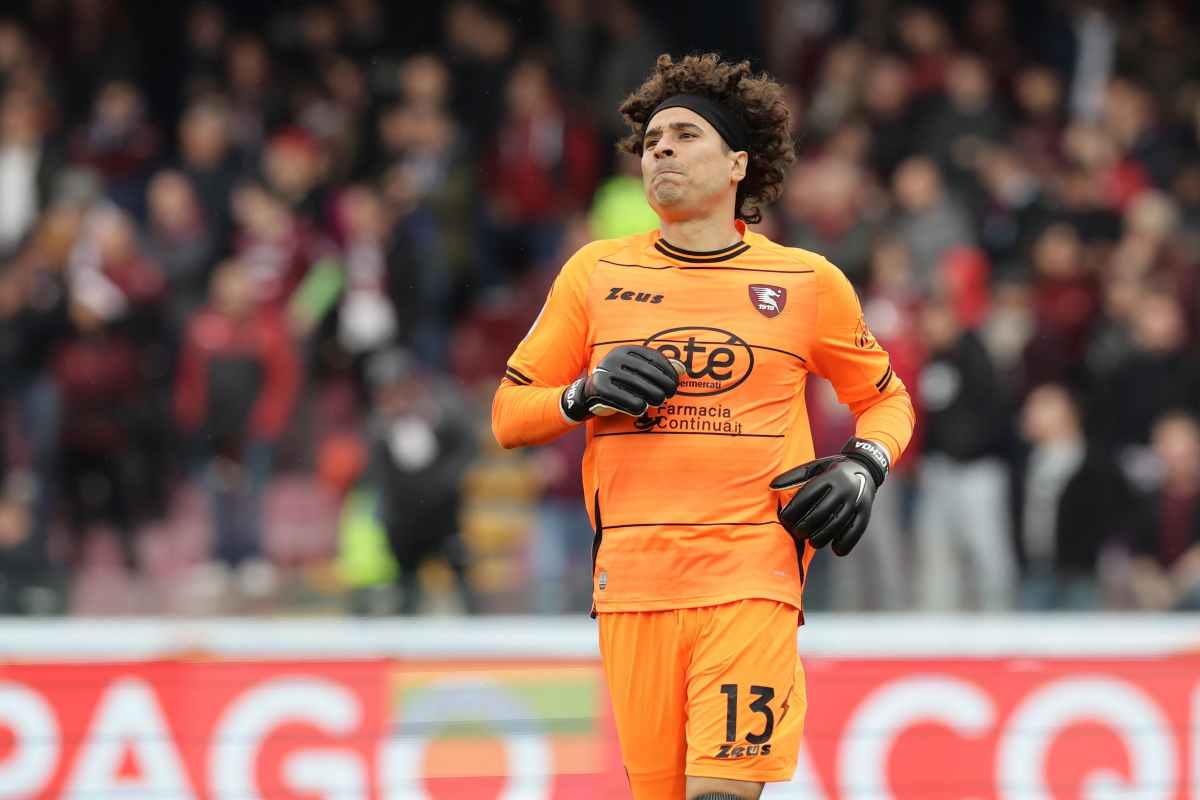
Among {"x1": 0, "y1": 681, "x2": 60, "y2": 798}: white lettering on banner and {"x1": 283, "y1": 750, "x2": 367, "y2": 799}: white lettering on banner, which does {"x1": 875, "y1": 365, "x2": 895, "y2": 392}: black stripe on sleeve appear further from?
{"x1": 0, "y1": 681, "x2": 60, "y2": 798}: white lettering on banner

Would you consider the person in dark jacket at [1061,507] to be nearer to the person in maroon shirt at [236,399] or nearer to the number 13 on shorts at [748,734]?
the person in maroon shirt at [236,399]

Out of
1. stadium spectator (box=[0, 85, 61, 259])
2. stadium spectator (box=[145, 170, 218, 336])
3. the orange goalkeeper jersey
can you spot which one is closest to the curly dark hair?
the orange goalkeeper jersey

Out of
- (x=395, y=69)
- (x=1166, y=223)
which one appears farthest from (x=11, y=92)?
(x=1166, y=223)

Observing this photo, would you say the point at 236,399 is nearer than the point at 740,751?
No

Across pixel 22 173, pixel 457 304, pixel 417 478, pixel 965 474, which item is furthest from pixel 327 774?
pixel 22 173

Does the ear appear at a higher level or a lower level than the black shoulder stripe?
higher

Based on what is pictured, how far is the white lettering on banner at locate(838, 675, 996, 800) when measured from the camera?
7.18 metres

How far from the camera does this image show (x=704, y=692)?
16.2ft

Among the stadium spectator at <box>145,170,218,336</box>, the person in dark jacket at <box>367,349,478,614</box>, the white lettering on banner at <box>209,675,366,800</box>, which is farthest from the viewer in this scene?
the stadium spectator at <box>145,170,218,336</box>

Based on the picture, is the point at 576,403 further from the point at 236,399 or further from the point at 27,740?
the point at 236,399

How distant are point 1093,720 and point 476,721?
232cm

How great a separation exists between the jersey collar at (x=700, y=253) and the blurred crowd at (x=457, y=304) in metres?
5.73

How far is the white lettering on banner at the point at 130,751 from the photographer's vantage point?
700 centimetres

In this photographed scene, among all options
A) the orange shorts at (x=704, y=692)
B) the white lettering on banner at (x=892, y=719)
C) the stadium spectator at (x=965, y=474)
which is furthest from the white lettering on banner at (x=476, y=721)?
the stadium spectator at (x=965, y=474)
